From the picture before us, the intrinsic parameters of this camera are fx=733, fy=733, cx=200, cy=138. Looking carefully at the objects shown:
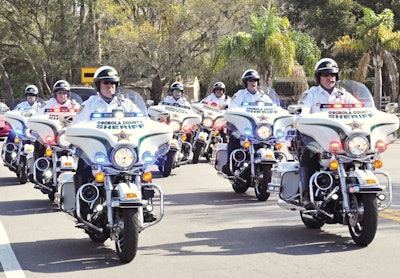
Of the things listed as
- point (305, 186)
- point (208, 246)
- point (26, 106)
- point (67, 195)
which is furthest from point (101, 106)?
point (26, 106)

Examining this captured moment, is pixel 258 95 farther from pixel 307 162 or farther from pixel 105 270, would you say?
pixel 105 270

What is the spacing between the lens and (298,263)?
7391mm

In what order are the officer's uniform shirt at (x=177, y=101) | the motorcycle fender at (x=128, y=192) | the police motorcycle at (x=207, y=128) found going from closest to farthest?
1. the motorcycle fender at (x=128, y=192)
2. the officer's uniform shirt at (x=177, y=101)
3. the police motorcycle at (x=207, y=128)

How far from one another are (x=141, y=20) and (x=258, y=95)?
109 feet

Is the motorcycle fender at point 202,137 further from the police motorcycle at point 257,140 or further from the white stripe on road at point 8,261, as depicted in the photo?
the white stripe on road at point 8,261

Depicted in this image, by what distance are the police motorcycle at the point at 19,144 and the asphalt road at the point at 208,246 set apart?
2811 mm

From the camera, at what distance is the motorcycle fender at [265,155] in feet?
38.7

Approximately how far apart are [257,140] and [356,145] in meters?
4.09

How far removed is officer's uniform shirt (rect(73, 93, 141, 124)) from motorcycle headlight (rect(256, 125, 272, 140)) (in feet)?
12.5

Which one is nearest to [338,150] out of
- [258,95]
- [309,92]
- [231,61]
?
[309,92]

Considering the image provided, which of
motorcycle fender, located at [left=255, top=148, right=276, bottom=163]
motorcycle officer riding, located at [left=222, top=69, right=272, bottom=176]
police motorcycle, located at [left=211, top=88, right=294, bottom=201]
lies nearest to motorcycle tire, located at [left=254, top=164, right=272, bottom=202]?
police motorcycle, located at [left=211, top=88, right=294, bottom=201]

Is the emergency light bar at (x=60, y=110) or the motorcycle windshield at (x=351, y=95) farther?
the emergency light bar at (x=60, y=110)

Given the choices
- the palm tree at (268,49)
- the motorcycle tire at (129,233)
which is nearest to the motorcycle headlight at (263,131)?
the motorcycle tire at (129,233)

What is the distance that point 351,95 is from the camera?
9.09 m
